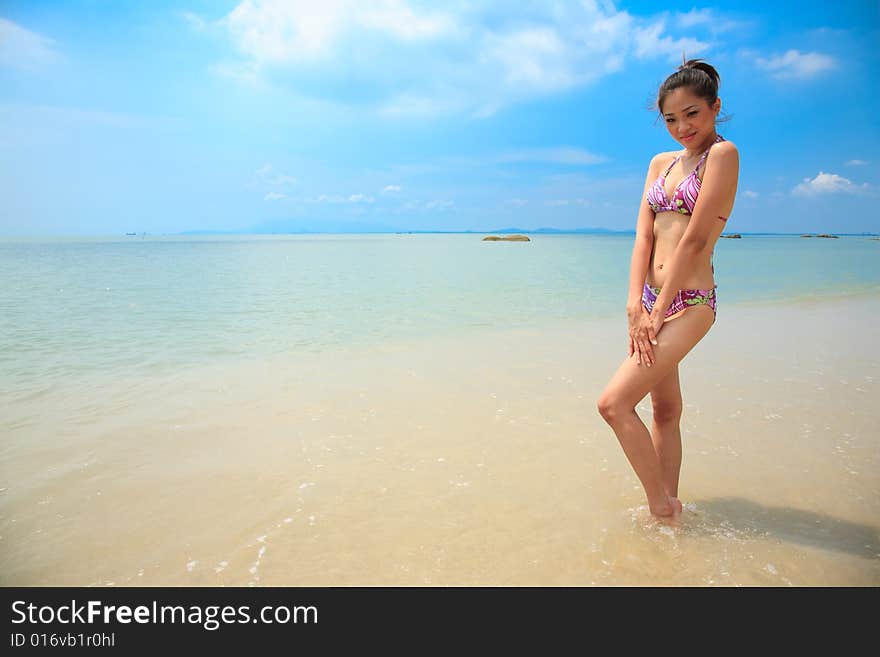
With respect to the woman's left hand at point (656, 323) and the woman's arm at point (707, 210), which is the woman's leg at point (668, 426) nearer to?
the woman's left hand at point (656, 323)

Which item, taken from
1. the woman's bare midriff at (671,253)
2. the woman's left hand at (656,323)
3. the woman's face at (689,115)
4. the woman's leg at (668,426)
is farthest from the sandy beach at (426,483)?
the woman's face at (689,115)

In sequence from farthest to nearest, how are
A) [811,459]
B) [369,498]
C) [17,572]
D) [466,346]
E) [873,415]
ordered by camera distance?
[466,346] → [873,415] → [811,459] → [369,498] → [17,572]

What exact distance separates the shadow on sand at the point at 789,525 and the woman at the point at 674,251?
1.37 feet

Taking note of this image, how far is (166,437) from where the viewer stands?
15.1 ft

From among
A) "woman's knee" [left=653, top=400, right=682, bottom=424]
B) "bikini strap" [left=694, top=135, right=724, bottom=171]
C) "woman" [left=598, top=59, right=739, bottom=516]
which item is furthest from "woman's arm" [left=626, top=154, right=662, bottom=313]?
"woman's knee" [left=653, top=400, right=682, bottom=424]

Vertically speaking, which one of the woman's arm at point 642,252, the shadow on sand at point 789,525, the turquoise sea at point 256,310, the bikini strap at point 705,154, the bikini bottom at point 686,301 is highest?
the bikini strap at point 705,154

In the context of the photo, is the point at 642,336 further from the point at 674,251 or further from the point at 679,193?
the point at 679,193

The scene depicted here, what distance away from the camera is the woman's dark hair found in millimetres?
2701

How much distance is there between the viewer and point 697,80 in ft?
8.86

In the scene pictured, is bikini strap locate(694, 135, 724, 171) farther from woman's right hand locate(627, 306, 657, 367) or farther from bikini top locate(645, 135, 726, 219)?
woman's right hand locate(627, 306, 657, 367)

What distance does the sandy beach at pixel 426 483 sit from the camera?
2.81 m
